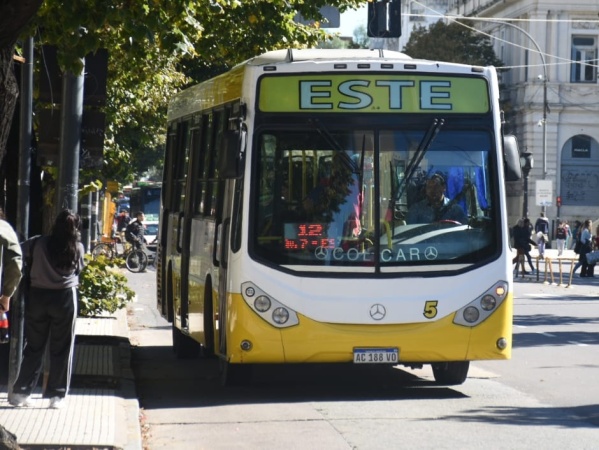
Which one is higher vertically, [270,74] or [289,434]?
[270,74]

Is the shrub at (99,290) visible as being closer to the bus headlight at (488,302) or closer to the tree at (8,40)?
the bus headlight at (488,302)

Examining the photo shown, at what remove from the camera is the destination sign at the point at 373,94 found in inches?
496

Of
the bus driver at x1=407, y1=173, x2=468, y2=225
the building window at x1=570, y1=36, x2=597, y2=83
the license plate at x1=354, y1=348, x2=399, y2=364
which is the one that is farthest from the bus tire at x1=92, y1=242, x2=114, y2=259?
the building window at x1=570, y1=36, x2=597, y2=83

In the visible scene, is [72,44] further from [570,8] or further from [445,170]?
[570,8]

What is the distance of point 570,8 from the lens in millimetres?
72812

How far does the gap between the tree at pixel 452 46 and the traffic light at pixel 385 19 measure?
4684cm

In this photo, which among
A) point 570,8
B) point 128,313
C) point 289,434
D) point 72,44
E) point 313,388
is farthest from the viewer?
point 570,8

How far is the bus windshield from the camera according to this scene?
12453 millimetres

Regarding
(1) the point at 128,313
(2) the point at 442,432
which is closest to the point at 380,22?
(1) the point at 128,313

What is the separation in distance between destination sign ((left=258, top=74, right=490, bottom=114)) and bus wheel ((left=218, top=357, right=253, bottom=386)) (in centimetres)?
246

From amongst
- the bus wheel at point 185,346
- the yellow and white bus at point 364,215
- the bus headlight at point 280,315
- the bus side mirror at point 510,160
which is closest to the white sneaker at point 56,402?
the yellow and white bus at point 364,215

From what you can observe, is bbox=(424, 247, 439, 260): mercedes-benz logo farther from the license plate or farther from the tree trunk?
the tree trunk

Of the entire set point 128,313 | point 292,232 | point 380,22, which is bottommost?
point 128,313

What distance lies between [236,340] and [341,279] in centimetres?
108
